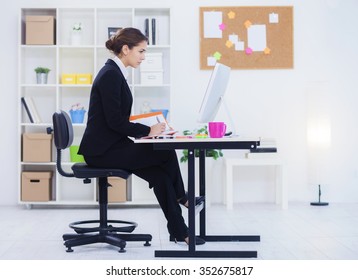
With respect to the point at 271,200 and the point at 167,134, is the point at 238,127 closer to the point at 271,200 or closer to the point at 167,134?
the point at 271,200

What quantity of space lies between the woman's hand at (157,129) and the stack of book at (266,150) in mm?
2106

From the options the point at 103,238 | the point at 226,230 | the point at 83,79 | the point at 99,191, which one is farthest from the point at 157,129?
the point at 83,79

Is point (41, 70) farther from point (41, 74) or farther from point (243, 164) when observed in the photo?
point (243, 164)

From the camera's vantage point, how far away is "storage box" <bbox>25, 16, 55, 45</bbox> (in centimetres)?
542

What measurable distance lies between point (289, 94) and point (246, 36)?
700 mm

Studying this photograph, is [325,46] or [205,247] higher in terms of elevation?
[325,46]

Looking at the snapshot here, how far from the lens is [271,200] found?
5.75 m

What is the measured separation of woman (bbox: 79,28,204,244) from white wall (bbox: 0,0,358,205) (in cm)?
211

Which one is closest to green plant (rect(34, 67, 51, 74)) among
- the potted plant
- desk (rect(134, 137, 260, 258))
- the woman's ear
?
the potted plant

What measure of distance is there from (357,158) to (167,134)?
2.88m

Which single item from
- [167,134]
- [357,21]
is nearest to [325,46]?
[357,21]

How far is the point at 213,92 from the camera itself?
3.46 metres

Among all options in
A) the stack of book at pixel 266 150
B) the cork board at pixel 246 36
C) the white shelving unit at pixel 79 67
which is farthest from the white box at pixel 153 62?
the stack of book at pixel 266 150

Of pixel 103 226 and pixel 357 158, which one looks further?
pixel 357 158
